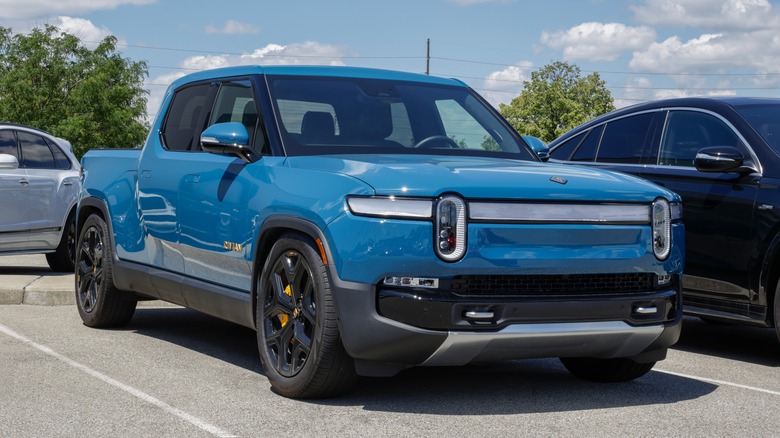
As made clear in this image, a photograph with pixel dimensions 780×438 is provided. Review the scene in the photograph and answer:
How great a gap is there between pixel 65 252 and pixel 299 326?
26.9ft

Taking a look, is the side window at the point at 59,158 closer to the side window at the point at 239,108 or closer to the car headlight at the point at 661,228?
the side window at the point at 239,108

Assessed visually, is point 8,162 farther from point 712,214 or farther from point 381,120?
point 712,214

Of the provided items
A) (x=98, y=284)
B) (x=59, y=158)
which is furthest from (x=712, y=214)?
(x=59, y=158)

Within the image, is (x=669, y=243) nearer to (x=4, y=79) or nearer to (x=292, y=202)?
(x=292, y=202)

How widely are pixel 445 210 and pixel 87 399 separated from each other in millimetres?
2164

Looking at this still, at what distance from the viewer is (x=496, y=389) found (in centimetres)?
641

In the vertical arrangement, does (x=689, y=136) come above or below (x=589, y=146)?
above

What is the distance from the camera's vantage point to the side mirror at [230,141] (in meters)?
6.39

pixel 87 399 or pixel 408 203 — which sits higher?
pixel 408 203

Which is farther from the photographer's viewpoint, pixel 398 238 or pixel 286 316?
pixel 286 316

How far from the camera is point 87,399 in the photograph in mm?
5941

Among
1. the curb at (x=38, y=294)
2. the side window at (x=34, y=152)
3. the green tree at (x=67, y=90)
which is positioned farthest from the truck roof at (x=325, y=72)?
the green tree at (x=67, y=90)

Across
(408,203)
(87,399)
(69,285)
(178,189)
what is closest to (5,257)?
(69,285)

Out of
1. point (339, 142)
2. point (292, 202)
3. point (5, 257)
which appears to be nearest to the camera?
point (292, 202)
